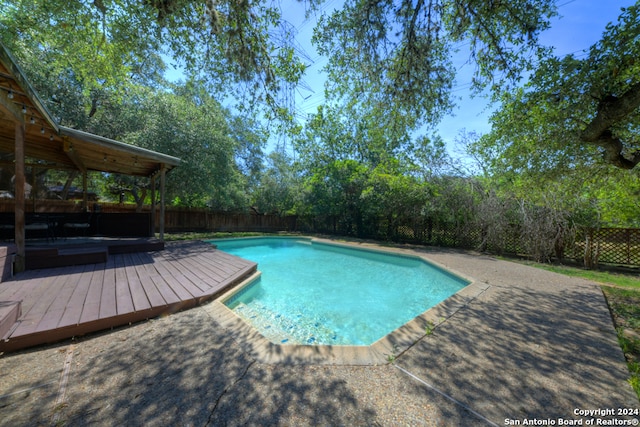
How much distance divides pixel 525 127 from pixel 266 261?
8008mm

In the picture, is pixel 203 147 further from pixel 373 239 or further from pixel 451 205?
pixel 451 205

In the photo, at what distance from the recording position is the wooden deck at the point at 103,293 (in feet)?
7.51

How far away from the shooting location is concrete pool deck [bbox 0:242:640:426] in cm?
153

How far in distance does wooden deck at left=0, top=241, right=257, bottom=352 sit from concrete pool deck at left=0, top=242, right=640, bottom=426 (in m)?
0.16

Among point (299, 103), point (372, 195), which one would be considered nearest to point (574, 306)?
point (299, 103)

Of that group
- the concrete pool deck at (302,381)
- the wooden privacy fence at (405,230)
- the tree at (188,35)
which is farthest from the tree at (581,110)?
the tree at (188,35)

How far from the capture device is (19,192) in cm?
362

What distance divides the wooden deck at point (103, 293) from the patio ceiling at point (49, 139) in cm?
246

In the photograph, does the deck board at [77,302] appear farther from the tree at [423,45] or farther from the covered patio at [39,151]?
the tree at [423,45]

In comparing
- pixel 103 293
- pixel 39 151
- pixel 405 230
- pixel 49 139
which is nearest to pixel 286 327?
pixel 103 293

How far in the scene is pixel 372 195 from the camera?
11.8m

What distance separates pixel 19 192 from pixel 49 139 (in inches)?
84.9

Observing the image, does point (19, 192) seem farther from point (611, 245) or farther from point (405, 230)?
point (611, 245)

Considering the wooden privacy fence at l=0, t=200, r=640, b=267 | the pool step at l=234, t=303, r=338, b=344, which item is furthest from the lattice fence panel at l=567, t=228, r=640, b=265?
the pool step at l=234, t=303, r=338, b=344
